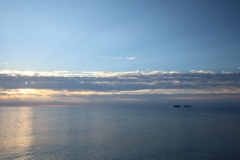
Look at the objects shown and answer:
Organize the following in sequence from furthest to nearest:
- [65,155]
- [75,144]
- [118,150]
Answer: [75,144], [118,150], [65,155]

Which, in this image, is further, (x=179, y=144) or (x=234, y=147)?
(x=179, y=144)

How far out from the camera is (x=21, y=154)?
92.0 ft

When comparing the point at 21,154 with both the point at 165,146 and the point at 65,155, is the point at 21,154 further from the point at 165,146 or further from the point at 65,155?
the point at 165,146

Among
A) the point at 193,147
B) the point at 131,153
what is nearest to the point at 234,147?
the point at 193,147

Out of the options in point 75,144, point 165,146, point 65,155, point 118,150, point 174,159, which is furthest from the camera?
point 75,144

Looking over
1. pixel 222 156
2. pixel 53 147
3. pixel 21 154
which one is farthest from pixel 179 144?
pixel 21 154

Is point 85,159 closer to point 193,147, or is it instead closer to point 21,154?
point 21,154

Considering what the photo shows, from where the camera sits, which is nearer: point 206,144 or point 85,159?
point 85,159

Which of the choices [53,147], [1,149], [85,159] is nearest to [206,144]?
[85,159]

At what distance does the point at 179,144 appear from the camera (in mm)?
33438

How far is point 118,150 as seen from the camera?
29812mm

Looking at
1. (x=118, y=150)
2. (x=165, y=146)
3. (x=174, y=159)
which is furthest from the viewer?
(x=165, y=146)

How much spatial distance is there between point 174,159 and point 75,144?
18.2 metres

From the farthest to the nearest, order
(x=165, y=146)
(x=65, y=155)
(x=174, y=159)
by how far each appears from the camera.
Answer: (x=165, y=146)
(x=65, y=155)
(x=174, y=159)
